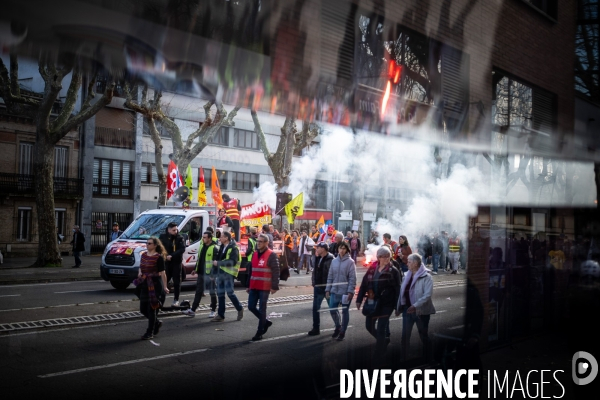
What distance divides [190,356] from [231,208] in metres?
5.44

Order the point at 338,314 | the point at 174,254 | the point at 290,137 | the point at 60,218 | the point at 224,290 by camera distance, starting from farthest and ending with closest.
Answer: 1. the point at 174,254
2. the point at 224,290
3. the point at 338,314
4. the point at 290,137
5. the point at 60,218

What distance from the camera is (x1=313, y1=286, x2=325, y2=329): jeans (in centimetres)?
860

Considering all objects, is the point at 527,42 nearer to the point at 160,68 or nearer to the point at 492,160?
the point at 492,160

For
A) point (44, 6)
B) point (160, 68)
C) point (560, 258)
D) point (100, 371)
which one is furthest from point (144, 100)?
point (560, 258)

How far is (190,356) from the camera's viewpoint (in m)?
7.34

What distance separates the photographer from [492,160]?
7.02 m

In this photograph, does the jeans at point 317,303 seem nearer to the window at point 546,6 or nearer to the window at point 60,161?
the window at point 60,161

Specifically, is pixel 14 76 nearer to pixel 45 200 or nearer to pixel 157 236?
pixel 45 200

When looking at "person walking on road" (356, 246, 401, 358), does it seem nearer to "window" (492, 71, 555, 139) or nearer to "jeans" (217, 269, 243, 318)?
"window" (492, 71, 555, 139)

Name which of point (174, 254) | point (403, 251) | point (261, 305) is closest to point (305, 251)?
point (174, 254)

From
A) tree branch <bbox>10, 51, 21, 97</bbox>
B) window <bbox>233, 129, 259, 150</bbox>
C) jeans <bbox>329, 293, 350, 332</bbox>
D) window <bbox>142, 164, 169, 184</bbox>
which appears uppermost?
window <bbox>233, 129, 259, 150</bbox>

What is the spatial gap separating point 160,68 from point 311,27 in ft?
5.03

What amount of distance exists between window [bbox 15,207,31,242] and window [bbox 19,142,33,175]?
0.48m

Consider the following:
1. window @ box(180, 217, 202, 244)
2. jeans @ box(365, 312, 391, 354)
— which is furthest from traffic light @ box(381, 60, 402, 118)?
window @ box(180, 217, 202, 244)
